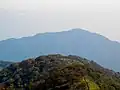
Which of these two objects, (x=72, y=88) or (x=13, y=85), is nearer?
(x=72, y=88)

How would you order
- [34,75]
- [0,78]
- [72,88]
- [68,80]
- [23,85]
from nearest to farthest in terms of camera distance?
[72,88]
[68,80]
[23,85]
[34,75]
[0,78]

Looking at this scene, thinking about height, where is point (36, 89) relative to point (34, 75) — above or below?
above

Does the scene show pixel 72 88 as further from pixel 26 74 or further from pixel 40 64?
pixel 40 64

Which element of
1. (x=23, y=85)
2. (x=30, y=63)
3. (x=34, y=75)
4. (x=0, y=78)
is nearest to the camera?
(x=23, y=85)

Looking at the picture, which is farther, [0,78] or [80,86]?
[0,78]

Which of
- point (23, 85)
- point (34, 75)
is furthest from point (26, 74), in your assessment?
point (23, 85)

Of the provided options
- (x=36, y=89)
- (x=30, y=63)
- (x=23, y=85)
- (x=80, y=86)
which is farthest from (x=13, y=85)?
(x=80, y=86)

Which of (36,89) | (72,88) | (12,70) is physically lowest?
(12,70)

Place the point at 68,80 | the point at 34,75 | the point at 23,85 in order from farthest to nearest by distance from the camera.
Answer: the point at 34,75, the point at 23,85, the point at 68,80

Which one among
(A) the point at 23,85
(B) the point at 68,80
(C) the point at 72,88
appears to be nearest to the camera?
(C) the point at 72,88

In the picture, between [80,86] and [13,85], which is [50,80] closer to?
[80,86]
